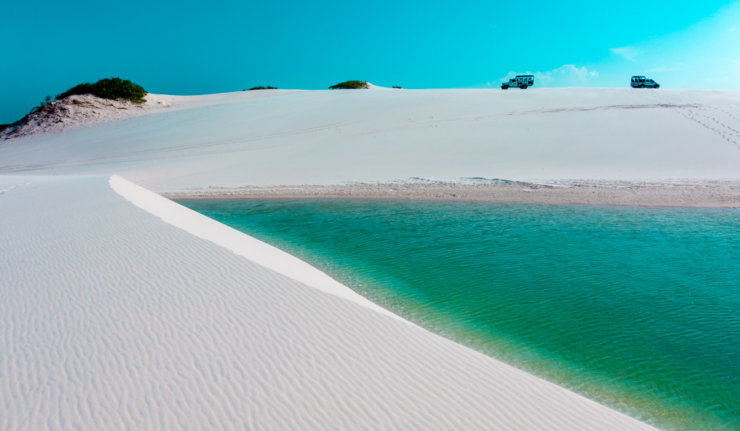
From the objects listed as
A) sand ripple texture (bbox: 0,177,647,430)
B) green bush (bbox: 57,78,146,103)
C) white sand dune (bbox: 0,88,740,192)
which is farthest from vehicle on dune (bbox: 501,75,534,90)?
sand ripple texture (bbox: 0,177,647,430)

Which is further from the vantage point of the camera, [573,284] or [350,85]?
[350,85]

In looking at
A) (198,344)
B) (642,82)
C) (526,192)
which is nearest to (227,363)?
(198,344)

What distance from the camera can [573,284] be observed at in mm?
6785

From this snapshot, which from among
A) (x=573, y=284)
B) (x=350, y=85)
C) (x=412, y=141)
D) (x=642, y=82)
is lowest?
(x=573, y=284)

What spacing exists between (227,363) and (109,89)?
3791 centimetres

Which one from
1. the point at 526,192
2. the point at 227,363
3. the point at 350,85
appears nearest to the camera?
the point at 227,363

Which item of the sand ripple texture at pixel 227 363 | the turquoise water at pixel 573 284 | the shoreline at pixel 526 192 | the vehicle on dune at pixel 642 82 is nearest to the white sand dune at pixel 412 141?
the shoreline at pixel 526 192

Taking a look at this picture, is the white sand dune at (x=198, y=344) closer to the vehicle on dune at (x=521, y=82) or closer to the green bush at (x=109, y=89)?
the green bush at (x=109, y=89)

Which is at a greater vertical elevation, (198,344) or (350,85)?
(350,85)

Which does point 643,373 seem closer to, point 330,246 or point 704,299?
point 704,299

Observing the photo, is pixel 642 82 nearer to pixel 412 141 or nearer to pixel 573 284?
pixel 412 141

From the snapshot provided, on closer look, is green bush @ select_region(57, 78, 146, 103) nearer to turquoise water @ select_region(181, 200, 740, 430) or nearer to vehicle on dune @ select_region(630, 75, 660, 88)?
turquoise water @ select_region(181, 200, 740, 430)

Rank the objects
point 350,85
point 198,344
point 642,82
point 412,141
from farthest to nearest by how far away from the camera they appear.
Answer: point 350,85
point 642,82
point 412,141
point 198,344

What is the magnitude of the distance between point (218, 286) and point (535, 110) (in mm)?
24821
